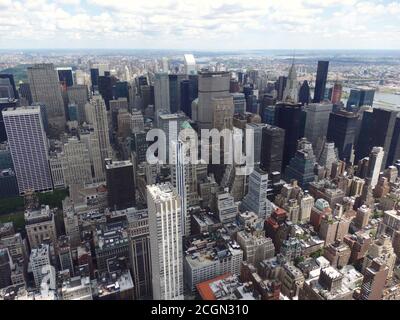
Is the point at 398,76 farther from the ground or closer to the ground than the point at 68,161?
farther from the ground

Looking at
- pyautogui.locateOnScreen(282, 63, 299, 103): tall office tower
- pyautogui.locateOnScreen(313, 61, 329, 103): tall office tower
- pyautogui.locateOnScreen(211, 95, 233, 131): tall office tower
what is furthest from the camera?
pyautogui.locateOnScreen(282, 63, 299, 103): tall office tower

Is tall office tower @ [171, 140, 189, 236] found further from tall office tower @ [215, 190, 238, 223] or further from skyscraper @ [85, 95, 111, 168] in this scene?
skyscraper @ [85, 95, 111, 168]

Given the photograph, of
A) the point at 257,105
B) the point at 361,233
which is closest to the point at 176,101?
the point at 257,105

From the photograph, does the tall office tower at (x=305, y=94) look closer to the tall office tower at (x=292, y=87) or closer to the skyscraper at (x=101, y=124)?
the tall office tower at (x=292, y=87)

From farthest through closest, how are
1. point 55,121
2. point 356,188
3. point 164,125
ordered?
1. point 55,121
2. point 164,125
3. point 356,188

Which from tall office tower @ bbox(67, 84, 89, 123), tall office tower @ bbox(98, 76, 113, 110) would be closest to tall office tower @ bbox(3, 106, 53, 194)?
tall office tower @ bbox(67, 84, 89, 123)

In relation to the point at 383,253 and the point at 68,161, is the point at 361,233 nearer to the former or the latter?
the point at 383,253

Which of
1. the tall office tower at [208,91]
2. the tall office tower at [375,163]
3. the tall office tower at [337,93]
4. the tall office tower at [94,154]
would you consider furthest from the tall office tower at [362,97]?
the tall office tower at [94,154]
